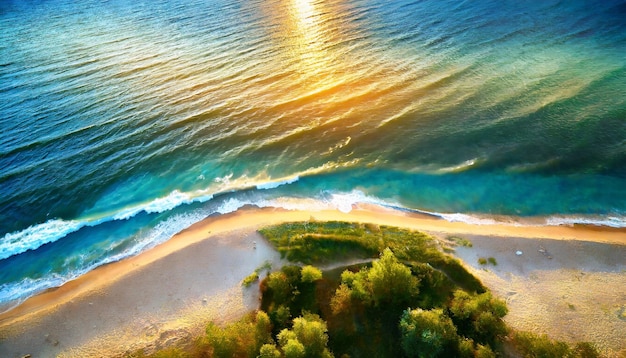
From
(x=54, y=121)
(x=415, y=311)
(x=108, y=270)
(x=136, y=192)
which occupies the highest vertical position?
(x=54, y=121)

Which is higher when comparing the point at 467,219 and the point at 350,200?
the point at 350,200

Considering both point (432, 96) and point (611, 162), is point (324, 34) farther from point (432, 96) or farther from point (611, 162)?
point (611, 162)

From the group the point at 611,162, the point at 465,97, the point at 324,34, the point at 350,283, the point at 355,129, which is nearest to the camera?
the point at 350,283

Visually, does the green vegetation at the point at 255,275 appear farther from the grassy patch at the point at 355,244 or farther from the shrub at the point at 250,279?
the grassy patch at the point at 355,244

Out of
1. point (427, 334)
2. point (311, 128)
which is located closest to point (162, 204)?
point (311, 128)

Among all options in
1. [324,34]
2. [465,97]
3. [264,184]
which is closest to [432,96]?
[465,97]

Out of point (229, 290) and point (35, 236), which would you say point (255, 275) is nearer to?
point (229, 290)

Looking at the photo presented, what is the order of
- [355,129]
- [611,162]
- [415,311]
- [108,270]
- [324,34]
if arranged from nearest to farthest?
[415,311], [108,270], [611,162], [355,129], [324,34]
